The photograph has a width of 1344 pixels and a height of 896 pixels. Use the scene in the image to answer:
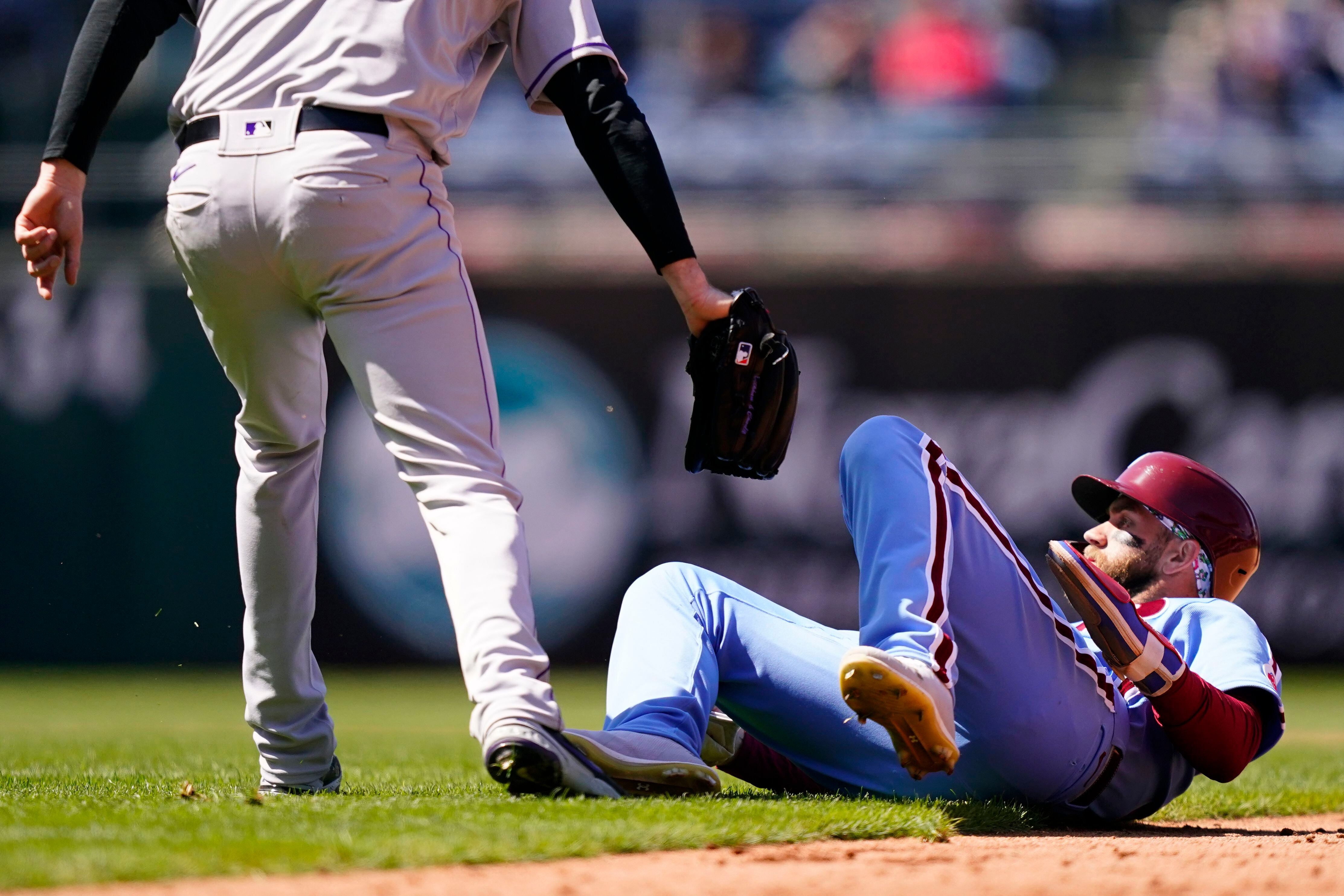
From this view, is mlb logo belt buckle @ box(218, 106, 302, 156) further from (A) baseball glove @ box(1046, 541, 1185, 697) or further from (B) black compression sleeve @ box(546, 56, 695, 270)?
(A) baseball glove @ box(1046, 541, 1185, 697)

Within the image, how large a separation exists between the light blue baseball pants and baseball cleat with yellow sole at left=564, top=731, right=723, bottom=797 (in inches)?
2.4

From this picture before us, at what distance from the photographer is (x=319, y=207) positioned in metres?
2.43

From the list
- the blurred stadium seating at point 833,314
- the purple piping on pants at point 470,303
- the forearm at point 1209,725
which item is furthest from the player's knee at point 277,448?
the blurred stadium seating at point 833,314

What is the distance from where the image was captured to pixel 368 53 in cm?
249

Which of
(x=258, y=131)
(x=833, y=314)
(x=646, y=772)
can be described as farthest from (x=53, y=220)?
(x=833, y=314)

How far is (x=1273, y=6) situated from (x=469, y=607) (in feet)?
31.2

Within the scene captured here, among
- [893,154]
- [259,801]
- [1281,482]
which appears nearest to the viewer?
[259,801]

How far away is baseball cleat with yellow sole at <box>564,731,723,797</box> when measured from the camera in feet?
8.14

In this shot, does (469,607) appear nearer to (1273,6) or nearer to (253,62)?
(253,62)

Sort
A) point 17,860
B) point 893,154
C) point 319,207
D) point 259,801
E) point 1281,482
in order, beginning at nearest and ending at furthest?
point 17,860, point 319,207, point 259,801, point 1281,482, point 893,154

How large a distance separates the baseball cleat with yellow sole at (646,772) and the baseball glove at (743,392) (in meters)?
0.53

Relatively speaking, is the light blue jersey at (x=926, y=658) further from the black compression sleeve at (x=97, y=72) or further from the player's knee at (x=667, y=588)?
the black compression sleeve at (x=97, y=72)

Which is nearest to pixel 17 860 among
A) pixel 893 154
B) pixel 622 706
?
pixel 622 706

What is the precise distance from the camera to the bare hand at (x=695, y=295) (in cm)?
263
